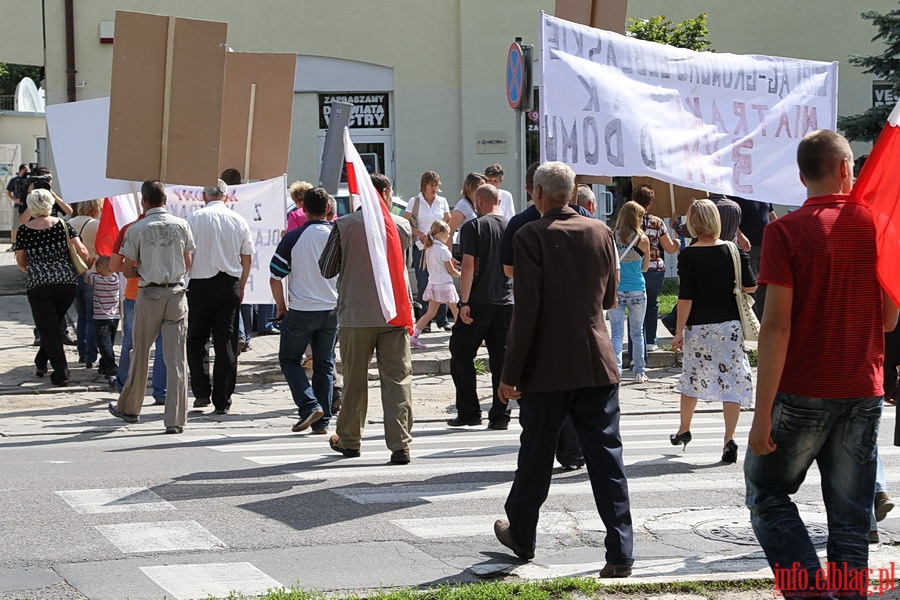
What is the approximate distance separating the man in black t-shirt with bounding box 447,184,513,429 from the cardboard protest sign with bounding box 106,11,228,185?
9.02 feet

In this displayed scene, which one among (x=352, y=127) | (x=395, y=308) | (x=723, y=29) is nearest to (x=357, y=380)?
(x=395, y=308)

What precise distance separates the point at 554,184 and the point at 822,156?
1.70 metres

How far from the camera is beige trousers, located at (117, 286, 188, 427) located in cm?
994

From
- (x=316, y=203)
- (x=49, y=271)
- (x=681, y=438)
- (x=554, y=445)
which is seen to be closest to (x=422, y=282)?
(x=49, y=271)

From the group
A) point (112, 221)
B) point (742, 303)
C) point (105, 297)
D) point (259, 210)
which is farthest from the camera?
point (259, 210)

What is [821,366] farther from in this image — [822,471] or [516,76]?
[516,76]

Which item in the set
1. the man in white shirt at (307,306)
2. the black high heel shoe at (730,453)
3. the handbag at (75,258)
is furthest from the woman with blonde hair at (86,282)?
the black high heel shoe at (730,453)

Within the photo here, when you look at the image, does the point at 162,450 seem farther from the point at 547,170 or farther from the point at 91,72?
the point at 91,72

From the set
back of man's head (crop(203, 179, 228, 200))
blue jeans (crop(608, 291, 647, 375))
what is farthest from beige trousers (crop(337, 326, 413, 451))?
blue jeans (crop(608, 291, 647, 375))

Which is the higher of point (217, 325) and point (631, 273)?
point (631, 273)

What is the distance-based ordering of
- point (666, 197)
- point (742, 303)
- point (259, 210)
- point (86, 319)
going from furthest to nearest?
point (666, 197)
point (86, 319)
point (259, 210)
point (742, 303)

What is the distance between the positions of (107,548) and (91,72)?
729 inches

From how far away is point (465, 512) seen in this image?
688 centimetres

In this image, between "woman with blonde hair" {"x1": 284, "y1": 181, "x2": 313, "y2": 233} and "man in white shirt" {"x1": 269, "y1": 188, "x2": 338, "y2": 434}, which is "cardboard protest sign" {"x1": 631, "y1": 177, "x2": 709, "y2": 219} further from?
"man in white shirt" {"x1": 269, "y1": 188, "x2": 338, "y2": 434}
